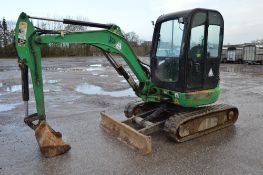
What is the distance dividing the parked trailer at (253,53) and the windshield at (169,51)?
29453 mm

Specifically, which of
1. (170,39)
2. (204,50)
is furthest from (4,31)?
(204,50)

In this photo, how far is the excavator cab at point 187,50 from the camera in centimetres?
650

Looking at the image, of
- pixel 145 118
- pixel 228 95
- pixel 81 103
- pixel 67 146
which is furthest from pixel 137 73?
pixel 228 95

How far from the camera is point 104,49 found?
640 centimetres

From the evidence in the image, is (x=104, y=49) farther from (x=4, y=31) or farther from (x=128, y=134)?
(x=4, y=31)

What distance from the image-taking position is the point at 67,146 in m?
5.88

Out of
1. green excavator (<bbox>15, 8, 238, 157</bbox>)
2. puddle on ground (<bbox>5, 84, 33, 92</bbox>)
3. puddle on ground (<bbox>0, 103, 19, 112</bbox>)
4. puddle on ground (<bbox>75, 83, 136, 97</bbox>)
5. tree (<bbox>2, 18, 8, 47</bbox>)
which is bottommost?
puddle on ground (<bbox>0, 103, 19, 112</bbox>)

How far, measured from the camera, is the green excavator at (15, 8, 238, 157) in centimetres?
564

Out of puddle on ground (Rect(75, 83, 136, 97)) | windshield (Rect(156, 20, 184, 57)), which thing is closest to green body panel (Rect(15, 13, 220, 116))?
windshield (Rect(156, 20, 184, 57))

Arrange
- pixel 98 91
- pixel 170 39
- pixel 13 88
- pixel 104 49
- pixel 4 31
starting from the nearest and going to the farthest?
1. pixel 104 49
2. pixel 170 39
3. pixel 98 91
4. pixel 13 88
5. pixel 4 31

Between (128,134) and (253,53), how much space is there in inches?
1233

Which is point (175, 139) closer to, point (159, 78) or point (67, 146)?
point (159, 78)

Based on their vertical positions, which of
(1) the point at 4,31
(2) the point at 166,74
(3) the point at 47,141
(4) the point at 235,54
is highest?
(1) the point at 4,31

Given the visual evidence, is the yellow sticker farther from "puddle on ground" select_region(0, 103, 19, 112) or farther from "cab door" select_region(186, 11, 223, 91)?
"puddle on ground" select_region(0, 103, 19, 112)
